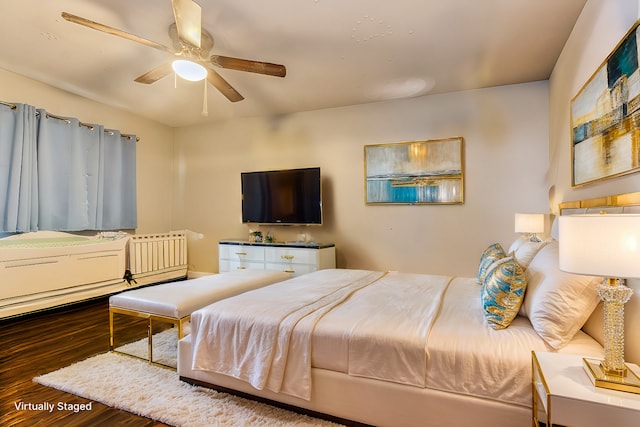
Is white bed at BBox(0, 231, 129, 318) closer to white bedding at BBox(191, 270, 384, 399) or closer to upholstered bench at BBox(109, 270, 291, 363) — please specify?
upholstered bench at BBox(109, 270, 291, 363)

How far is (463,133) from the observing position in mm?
4062

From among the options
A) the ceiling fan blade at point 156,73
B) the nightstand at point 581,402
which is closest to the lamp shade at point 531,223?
the nightstand at point 581,402

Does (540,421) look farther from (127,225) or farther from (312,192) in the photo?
(127,225)

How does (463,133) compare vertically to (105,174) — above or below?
above

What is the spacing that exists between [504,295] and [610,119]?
120cm

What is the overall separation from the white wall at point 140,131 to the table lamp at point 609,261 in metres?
5.16

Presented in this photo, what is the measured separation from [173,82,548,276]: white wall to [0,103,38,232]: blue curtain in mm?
2211

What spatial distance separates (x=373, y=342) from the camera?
162 centimetres

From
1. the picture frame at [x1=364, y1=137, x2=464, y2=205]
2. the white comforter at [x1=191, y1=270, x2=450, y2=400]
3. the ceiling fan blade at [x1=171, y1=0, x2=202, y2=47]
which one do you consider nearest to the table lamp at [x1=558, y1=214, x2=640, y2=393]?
the white comforter at [x1=191, y1=270, x2=450, y2=400]

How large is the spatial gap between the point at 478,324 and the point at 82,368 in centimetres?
263

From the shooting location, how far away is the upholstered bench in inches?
93.7

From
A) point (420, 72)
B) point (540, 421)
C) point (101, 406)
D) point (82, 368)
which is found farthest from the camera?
point (420, 72)

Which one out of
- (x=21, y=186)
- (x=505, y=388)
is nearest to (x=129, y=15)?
(x=21, y=186)

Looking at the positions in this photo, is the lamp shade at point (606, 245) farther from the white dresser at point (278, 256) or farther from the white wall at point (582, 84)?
the white dresser at point (278, 256)
